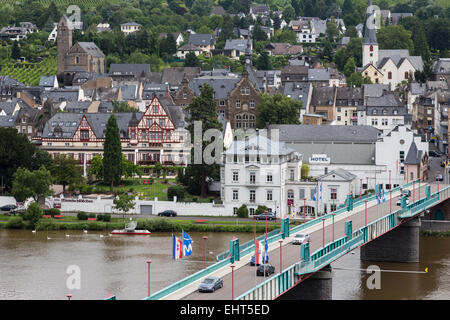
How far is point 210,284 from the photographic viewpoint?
33.9m

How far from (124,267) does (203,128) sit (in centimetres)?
1953

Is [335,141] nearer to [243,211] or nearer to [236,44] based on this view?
[243,211]

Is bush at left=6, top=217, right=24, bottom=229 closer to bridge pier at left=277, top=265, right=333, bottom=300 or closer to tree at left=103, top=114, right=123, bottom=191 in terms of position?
tree at left=103, top=114, right=123, bottom=191

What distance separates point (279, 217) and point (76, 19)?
9984cm

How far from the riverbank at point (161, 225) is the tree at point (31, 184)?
2.31 metres

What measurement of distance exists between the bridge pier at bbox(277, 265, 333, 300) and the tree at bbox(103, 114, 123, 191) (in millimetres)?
28269

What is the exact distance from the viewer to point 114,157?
67.2 m

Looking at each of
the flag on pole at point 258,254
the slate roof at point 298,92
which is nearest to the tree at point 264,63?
the slate roof at point 298,92

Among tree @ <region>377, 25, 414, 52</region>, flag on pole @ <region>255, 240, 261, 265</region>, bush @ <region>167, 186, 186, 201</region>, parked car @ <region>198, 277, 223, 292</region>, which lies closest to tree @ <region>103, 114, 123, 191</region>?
bush @ <region>167, 186, 186, 201</region>

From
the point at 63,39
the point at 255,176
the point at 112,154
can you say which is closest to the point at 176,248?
the point at 255,176

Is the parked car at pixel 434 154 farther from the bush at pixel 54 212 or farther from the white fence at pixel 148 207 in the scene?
the bush at pixel 54 212

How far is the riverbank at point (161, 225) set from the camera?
2318 inches

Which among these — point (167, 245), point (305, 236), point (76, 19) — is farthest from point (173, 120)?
point (76, 19)

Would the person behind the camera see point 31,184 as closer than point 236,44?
Yes
